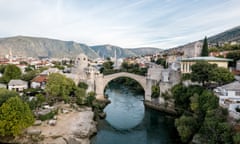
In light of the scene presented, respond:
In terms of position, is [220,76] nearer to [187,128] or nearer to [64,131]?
[187,128]

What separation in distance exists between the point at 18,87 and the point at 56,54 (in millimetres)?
155416

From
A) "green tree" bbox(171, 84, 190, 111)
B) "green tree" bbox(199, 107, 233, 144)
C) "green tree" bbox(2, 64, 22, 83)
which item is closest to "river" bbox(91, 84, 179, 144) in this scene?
"green tree" bbox(171, 84, 190, 111)

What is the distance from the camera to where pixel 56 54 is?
175 metres

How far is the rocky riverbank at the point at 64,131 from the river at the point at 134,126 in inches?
40.3

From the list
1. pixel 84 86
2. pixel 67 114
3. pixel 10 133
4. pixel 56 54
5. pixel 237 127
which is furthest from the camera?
pixel 56 54

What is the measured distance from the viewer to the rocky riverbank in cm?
1492

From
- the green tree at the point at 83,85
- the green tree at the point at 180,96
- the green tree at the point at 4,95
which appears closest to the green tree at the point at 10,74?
the green tree at the point at 83,85

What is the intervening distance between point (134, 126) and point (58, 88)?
8.82 meters

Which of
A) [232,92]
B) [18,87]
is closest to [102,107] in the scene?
[18,87]

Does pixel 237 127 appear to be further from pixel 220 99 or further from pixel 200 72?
pixel 200 72

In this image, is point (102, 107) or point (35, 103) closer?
point (35, 103)

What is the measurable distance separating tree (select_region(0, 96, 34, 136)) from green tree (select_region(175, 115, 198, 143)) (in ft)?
36.9

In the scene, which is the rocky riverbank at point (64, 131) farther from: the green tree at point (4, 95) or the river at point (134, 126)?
the green tree at point (4, 95)

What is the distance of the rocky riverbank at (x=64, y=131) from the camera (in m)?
14.9
